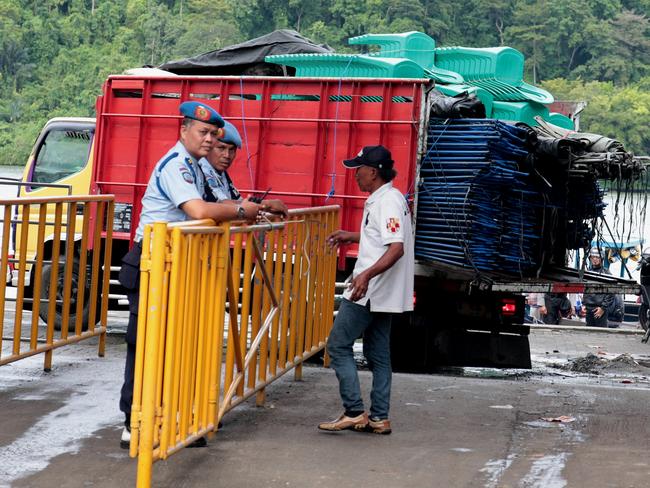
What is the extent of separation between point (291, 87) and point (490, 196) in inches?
85.0

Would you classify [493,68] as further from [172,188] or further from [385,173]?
[172,188]

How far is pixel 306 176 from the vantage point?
33.4 feet

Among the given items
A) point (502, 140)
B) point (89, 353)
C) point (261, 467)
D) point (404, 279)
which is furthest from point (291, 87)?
point (261, 467)

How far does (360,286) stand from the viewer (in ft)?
21.2

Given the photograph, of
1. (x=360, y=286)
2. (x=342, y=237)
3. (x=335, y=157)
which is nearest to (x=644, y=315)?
(x=335, y=157)

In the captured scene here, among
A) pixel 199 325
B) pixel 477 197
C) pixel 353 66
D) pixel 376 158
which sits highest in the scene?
pixel 353 66

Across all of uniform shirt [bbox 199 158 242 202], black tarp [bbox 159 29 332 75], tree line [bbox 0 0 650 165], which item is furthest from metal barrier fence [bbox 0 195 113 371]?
tree line [bbox 0 0 650 165]

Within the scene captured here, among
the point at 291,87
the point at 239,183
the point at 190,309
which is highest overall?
the point at 291,87

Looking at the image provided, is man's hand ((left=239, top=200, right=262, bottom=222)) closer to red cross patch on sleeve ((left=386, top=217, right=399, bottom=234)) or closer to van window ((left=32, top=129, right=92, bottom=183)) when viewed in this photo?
red cross patch on sleeve ((left=386, top=217, right=399, bottom=234))

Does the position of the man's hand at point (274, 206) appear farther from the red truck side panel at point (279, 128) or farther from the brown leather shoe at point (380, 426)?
the red truck side panel at point (279, 128)

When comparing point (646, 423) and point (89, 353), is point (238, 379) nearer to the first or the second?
point (646, 423)

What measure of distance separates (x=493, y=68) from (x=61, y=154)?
4.79 meters

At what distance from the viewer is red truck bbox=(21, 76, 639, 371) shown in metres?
9.73

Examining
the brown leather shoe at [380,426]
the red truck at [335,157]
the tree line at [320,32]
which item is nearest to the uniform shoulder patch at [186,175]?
the brown leather shoe at [380,426]
